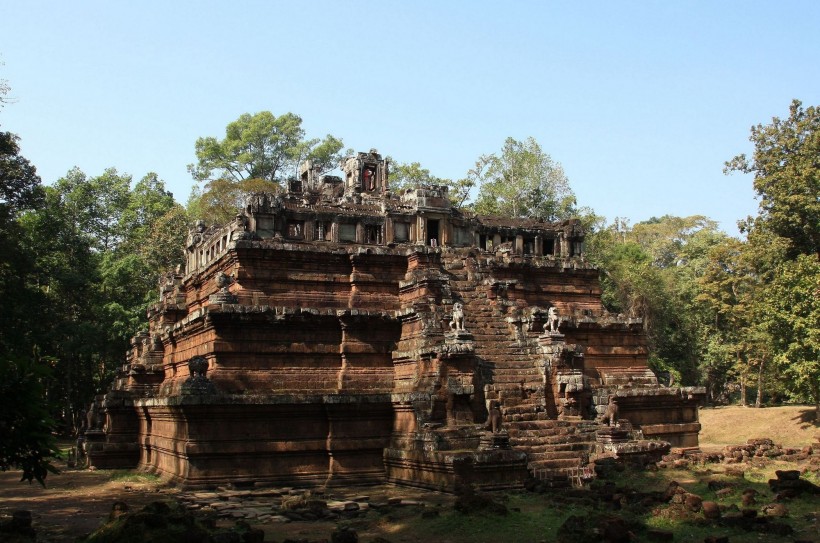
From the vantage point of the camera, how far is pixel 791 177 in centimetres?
3750

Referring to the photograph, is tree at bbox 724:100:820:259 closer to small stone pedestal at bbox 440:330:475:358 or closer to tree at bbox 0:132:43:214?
small stone pedestal at bbox 440:330:475:358

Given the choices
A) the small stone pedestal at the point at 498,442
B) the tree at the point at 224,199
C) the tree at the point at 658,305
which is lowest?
the small stone pedestal at the point at 498,442

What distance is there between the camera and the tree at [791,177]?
37.4 meters

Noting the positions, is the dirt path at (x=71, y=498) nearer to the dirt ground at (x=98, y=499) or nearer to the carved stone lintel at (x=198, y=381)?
the dirt ground at (x=98, y=499)

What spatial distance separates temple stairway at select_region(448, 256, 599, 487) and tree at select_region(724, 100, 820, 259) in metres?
20.1

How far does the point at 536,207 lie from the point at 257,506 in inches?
1589

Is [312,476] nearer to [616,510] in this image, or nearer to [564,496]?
[564,496]

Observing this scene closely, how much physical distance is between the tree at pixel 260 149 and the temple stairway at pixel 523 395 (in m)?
47.4

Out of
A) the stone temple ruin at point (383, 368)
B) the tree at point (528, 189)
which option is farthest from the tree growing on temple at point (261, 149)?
the stone temple ruin at point (383, 368)

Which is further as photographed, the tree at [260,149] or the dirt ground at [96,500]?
A: the tree at [260,149]

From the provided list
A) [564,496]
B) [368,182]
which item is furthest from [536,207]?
[564,496]

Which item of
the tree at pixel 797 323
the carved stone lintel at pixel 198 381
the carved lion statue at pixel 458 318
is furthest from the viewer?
the tree at pixel 797 323

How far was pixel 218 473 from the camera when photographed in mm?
20109

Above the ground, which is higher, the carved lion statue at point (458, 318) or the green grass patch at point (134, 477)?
the carved lion statue at point (458, 318)
